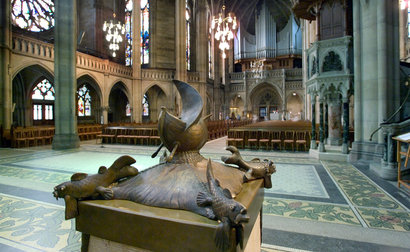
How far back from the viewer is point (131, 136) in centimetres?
1241

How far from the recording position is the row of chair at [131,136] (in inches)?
482

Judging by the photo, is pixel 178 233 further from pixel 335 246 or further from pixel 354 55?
pixel 354 55

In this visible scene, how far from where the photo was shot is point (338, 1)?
26.5 ft

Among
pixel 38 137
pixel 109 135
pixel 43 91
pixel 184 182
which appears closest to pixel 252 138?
pixel 109 135

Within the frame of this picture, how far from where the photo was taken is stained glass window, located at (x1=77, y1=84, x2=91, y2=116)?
19.6 meters

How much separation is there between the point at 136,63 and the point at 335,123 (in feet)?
53.6

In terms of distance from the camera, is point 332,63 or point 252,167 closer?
point 252,167

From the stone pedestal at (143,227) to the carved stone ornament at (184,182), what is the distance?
1.7 inches

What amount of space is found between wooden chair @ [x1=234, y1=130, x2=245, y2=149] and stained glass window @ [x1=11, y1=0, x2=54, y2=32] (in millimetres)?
17159

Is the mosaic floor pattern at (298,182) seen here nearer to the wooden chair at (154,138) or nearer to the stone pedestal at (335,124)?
the stone pedestal at (335,124)

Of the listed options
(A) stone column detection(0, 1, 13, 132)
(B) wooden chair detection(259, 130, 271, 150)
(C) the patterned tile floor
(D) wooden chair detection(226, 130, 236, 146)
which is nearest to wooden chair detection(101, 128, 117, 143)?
(A) stone column detection(0, 1, 13, 132)

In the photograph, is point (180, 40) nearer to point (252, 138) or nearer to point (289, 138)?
point (252, 138)

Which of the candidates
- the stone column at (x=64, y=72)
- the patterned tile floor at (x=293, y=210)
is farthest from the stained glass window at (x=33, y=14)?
the patterned tile floor at (x=293, y=210)

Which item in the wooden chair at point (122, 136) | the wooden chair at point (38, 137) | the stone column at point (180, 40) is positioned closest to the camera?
the wooden chair at point (38, 137)
